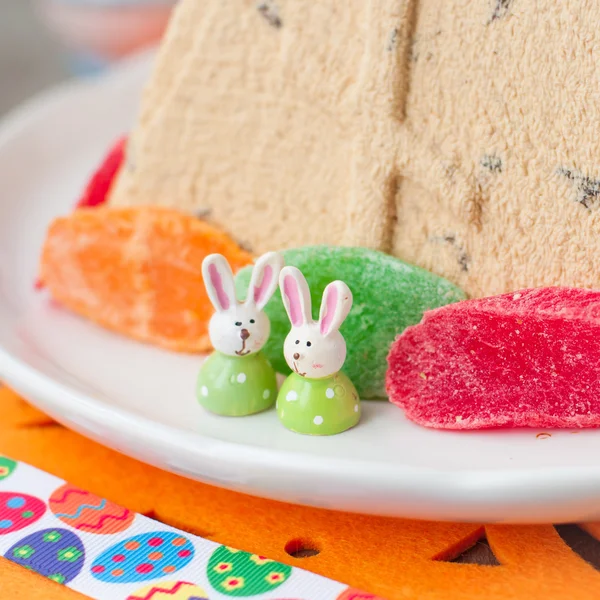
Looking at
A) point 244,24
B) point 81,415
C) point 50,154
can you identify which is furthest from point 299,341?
point 50,154

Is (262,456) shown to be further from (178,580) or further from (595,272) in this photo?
(595,272)

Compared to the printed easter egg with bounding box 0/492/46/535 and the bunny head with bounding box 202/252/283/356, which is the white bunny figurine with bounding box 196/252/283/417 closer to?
the bunny head with bounding box 202/252/283/356

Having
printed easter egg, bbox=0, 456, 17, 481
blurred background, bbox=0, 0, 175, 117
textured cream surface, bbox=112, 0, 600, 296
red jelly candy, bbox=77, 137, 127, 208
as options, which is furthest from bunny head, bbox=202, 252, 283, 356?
blurred background, bbox=0, 0, 175, 117

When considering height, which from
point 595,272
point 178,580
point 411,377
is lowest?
point 178,580

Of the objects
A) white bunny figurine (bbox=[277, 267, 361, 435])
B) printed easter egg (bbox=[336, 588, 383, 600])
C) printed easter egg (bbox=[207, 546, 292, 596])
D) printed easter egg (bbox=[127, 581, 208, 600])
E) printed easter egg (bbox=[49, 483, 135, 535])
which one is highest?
white bunny figurine (bbox=[277, 267, 361, 435])

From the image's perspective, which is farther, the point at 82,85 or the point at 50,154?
the point at 82,85

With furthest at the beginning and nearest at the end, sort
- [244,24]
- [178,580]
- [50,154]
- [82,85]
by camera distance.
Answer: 1. [82,85]
2. [50,154]
3. [244,24]
4. [178,580]

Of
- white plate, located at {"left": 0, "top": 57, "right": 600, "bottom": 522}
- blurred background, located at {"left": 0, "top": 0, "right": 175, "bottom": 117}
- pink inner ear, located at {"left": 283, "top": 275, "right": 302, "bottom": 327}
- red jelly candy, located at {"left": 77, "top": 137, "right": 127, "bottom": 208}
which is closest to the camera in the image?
white plate, located at {"left": 0, "top": 57, "right": 600, "bottom": 522}

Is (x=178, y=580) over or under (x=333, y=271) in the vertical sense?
under
